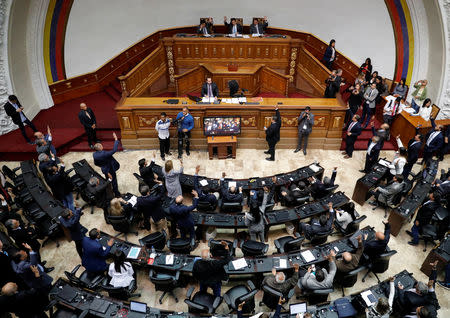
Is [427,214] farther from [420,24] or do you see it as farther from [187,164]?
[420,24]

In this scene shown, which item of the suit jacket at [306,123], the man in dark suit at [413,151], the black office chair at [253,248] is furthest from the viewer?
the suit jacket at [306,123]

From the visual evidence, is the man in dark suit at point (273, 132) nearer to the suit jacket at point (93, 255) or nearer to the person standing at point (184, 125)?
the person standing at point (184, 125)

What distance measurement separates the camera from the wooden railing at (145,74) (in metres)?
11.1

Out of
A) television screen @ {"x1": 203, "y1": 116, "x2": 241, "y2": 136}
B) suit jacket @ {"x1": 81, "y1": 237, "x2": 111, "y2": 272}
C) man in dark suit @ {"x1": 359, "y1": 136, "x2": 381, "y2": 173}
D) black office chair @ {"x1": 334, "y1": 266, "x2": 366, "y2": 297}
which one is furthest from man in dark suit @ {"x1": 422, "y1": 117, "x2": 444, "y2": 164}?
suit jacket @ {"x1": 81, "y1": 237, "x2": 111, "y2": 272}

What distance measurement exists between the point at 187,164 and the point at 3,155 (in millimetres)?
5681

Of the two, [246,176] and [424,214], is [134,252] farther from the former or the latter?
[424,214]

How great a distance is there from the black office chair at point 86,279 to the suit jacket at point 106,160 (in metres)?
2.73

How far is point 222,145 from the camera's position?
9.69 meters

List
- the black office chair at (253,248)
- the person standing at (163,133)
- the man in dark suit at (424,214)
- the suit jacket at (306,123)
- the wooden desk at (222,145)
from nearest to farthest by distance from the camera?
1. the black office chair at (253,248)
2. the man in dark suit at (424,214)
3. the person standing at (163,133)
4. the suit jacket at (306,123)
5. the wooden desk at (222,145)

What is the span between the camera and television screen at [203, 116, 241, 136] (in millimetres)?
9680

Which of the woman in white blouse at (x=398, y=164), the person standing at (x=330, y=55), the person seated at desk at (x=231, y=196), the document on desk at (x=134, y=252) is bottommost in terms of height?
the document on desk at (x=134, y=252)

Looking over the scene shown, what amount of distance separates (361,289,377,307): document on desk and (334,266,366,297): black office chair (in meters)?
0.40

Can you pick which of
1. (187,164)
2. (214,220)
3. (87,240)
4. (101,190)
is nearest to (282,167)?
(187,164)

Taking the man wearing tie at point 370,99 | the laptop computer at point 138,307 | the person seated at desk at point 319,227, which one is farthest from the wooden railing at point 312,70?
the laptop computer at point 138,307
